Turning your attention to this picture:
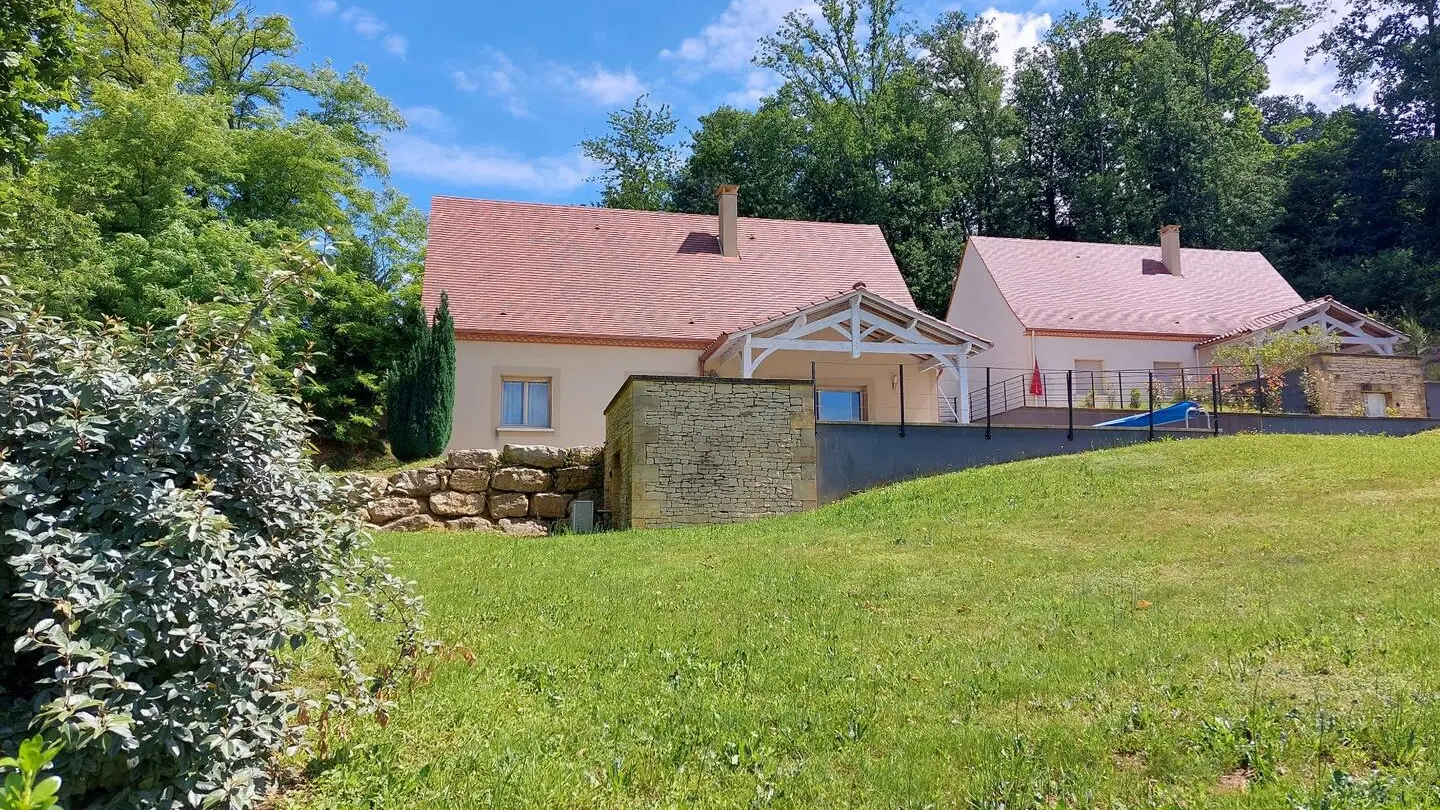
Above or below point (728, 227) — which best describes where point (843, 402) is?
below

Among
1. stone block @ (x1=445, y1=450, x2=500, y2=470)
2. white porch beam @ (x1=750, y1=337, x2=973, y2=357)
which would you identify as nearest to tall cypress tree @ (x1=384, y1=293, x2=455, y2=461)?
stone block @ (x1=445, y1=450, x2=500, y2=470)

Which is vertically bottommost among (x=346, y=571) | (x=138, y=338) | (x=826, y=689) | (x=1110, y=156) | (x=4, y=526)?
(x=826, y=689)

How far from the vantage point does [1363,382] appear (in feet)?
69.1

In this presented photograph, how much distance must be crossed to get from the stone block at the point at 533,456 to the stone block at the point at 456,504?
33.8 inches

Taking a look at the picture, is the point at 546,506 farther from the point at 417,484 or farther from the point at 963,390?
the point at 963,390

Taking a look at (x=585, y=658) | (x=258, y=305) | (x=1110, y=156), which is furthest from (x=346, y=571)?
(x=1110, y=156)

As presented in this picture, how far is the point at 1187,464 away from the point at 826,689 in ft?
36.3

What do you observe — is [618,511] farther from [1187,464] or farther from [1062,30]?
[1062,30]

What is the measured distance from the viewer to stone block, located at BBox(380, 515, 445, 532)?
15930 millimetres

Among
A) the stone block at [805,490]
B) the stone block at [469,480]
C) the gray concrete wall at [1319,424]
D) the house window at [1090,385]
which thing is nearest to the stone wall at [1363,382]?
the gray concrete wall at [1319,424]

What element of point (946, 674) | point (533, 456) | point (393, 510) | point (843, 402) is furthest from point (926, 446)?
point (946, 674)

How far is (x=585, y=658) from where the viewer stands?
20.6ft

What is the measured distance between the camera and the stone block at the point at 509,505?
16.4 metres

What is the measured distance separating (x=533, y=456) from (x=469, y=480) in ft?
3.80
